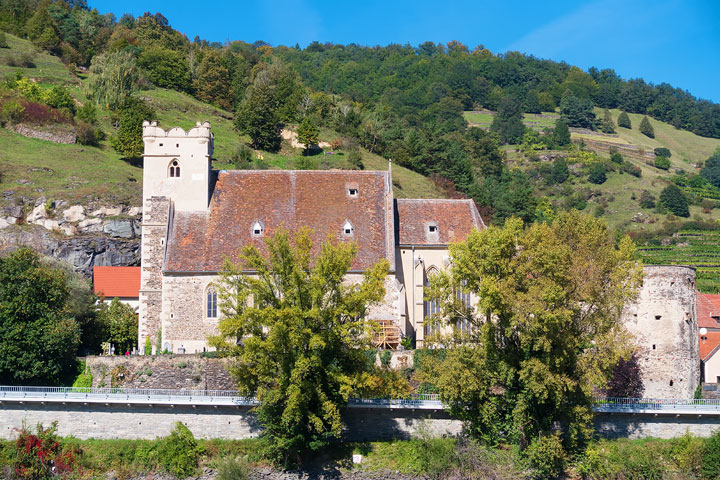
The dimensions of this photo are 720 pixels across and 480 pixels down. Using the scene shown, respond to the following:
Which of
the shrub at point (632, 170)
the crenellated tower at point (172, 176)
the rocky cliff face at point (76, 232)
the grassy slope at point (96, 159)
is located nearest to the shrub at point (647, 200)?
the shrub at point (632, 170)

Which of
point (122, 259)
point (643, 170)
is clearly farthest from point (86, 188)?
point (643, 170)

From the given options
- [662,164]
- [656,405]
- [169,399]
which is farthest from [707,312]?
[662,164]

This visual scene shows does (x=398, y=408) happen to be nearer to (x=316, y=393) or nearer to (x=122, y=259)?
(x=316, y=393)

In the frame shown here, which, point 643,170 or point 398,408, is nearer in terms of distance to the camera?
point 398,408

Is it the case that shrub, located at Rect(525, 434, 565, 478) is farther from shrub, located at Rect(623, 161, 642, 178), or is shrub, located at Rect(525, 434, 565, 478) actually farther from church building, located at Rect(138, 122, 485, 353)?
shrub, located at Rect(623, 161, 642, 178)

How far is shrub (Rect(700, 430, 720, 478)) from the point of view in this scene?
111ft

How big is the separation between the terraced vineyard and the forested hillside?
178cm

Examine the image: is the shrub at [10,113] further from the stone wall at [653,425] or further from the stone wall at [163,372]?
the stone wall at [653,425]

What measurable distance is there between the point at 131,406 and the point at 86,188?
3011cm

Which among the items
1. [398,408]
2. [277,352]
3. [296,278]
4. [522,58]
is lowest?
[398,408]

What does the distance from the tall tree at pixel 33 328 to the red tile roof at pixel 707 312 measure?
3509 centimetres

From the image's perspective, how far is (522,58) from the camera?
19962cm

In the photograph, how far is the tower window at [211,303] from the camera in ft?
140

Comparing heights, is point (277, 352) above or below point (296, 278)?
below
